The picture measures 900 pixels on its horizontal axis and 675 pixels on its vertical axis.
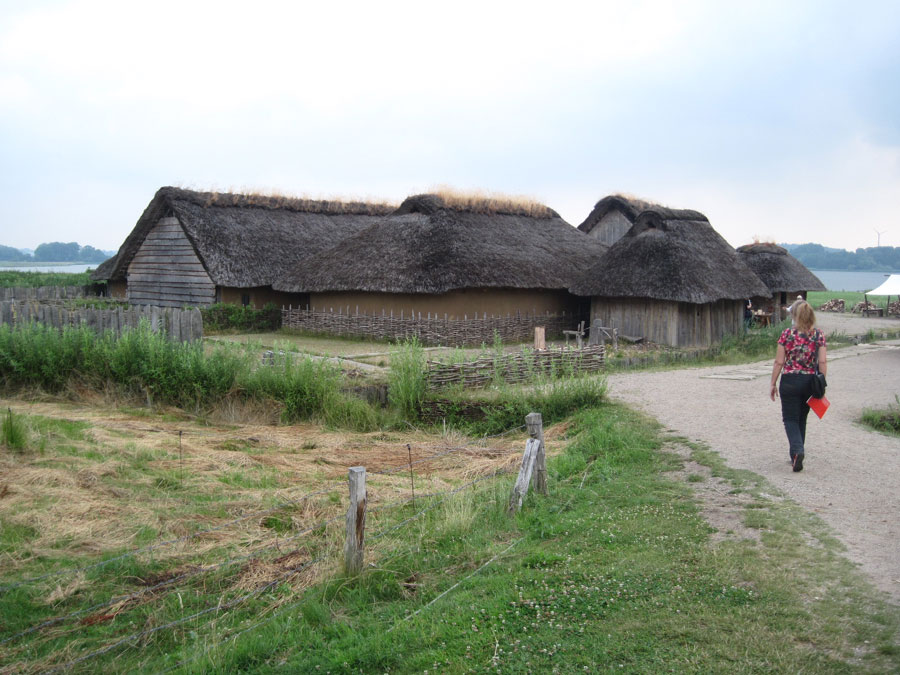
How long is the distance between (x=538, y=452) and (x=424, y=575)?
1.96 metres

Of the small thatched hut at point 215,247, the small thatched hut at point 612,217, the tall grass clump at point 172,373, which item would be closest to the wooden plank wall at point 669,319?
the small thatched hut at point 612,217

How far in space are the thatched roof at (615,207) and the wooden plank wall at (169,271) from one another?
634 inches

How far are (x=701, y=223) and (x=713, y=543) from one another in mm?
19681

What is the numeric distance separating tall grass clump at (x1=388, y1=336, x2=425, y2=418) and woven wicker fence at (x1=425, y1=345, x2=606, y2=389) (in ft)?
0.85

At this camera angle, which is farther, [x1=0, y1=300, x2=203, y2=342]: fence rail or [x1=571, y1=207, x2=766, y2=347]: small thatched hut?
[x1=571, y1=207, x2=766, y2=347]: small thatched hut

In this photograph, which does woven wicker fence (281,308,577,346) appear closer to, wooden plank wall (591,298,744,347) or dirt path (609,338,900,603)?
wooden plank wall (591,298,744,347)

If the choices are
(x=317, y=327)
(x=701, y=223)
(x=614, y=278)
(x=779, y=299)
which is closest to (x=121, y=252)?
(x=317, y=327)

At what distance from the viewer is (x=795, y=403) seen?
7.59 m

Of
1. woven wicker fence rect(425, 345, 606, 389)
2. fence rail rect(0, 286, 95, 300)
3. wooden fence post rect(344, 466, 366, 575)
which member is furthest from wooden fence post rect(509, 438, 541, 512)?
fence rail rect(0, 286, 95, 300)

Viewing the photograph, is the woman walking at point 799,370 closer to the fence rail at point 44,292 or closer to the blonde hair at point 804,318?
the blonde hair at point 804,318

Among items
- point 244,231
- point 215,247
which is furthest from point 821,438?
point 244,231

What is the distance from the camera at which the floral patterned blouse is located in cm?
757

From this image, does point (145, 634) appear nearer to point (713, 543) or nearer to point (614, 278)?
point (713, 543)

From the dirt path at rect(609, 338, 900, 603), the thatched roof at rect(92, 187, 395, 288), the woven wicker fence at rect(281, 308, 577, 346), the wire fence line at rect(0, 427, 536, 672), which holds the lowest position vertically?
the wire fence line at rect(0, 427, 536, 672)
